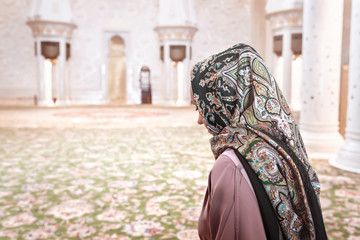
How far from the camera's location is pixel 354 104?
340cm

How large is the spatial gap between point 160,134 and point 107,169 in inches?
90.2

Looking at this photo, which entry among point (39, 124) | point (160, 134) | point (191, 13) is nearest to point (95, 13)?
point (191, 13)

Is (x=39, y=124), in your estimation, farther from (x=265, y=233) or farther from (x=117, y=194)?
(x=265, y=233)

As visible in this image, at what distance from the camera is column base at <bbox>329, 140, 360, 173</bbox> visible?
341 centimetres

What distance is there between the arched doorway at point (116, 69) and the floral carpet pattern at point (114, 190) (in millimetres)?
9447

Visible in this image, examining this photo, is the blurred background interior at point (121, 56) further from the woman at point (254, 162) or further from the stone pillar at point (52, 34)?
the woman at point (254, 162)

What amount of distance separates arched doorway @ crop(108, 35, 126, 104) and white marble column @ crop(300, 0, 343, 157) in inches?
431

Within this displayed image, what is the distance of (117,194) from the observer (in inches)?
109

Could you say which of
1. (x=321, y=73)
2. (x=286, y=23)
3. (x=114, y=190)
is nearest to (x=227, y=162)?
(x=114, y=190)

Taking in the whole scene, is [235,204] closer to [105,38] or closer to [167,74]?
[167,74]

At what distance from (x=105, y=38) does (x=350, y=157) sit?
457 inches

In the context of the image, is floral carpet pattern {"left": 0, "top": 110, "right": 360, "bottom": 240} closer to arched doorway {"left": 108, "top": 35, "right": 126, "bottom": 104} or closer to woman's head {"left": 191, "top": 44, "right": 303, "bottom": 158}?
woman's head {"left": 191, "top": 44, "right": 303, "bottom": 158}

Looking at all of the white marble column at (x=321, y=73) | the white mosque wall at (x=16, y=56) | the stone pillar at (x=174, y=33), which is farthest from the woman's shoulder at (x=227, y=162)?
the white mosque wall at (x=16, y=56)

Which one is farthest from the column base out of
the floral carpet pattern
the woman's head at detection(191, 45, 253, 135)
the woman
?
the woman's head at detection(191, 45, 253, 135)
